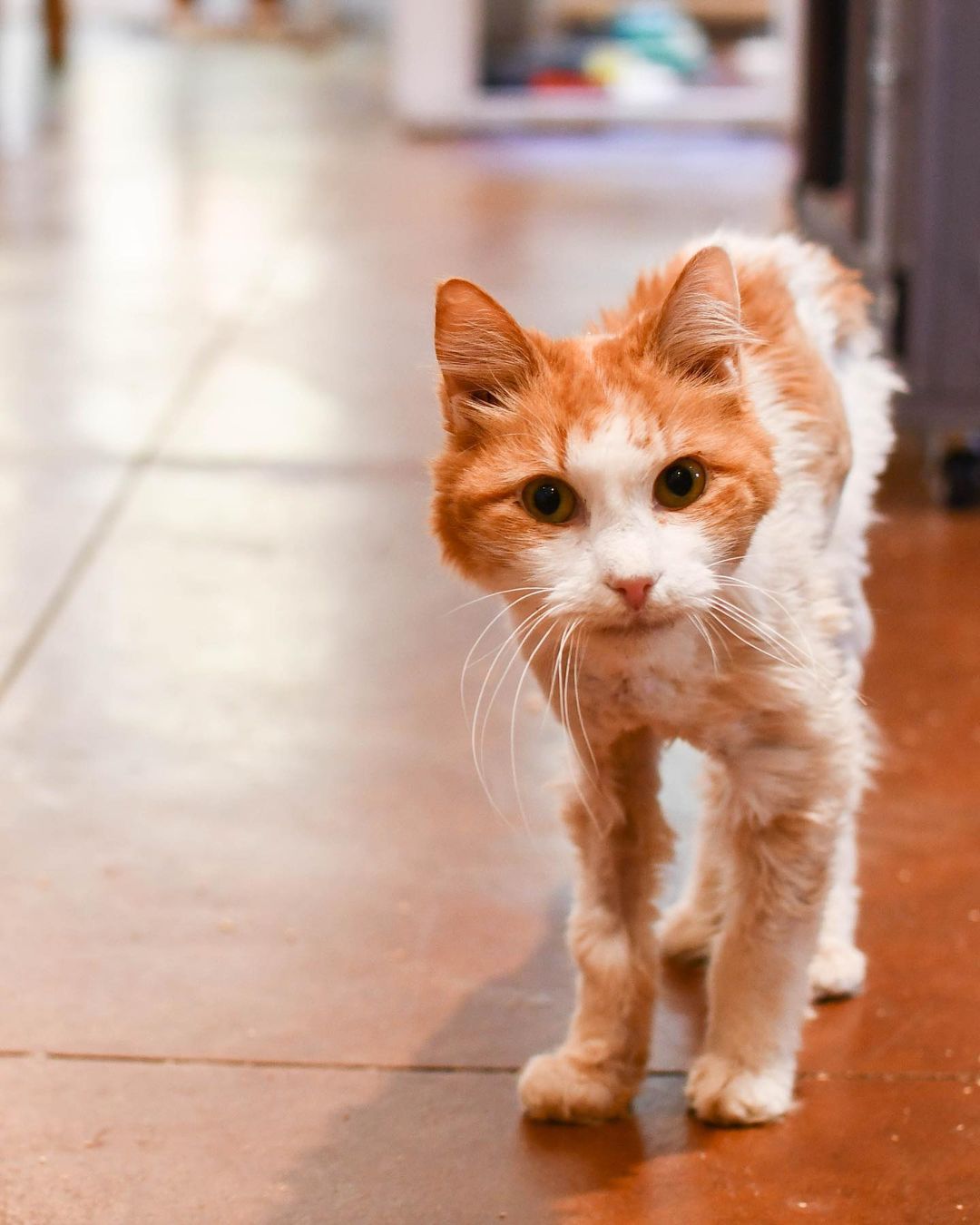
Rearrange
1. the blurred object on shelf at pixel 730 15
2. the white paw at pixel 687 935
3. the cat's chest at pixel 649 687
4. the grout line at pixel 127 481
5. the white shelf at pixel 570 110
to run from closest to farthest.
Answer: the cat's chest at pixel 649 687
the white paw at pixel 687 935
the grout line at pixel 127 481
the white shelf at pixel 570 110
the blurred object on shelf at pixel 730 15

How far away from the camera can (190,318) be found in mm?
5484

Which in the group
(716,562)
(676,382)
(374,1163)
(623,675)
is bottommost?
(374,1163)

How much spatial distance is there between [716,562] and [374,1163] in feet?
2.53

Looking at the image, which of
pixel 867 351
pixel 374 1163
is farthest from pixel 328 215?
pixel 374 1163

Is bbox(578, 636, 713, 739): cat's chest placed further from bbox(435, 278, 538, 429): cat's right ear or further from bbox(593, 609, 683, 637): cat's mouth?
bbox(435, 278, 538, 429): cat's right ear

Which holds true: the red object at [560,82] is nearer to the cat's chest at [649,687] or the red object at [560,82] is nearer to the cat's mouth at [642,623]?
the cat's chest at [649,687]

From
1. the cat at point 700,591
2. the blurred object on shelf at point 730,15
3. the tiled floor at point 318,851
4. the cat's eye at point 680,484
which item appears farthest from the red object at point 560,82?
the cat's eye at point 680,484

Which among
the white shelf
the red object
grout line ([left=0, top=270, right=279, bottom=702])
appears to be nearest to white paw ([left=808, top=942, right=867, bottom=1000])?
grout line ([left=0, top=270, right=279, bottom=702])

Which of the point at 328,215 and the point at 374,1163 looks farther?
the point at 328,215

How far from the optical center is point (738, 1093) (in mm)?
1868

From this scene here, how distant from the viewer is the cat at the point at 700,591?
5.05 ft

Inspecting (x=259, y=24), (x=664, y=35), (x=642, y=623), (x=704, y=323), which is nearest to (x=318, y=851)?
(x=642, y=623)

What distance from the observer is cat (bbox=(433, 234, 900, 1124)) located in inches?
60.6

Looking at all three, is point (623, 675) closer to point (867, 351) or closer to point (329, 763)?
point (867, 351)
